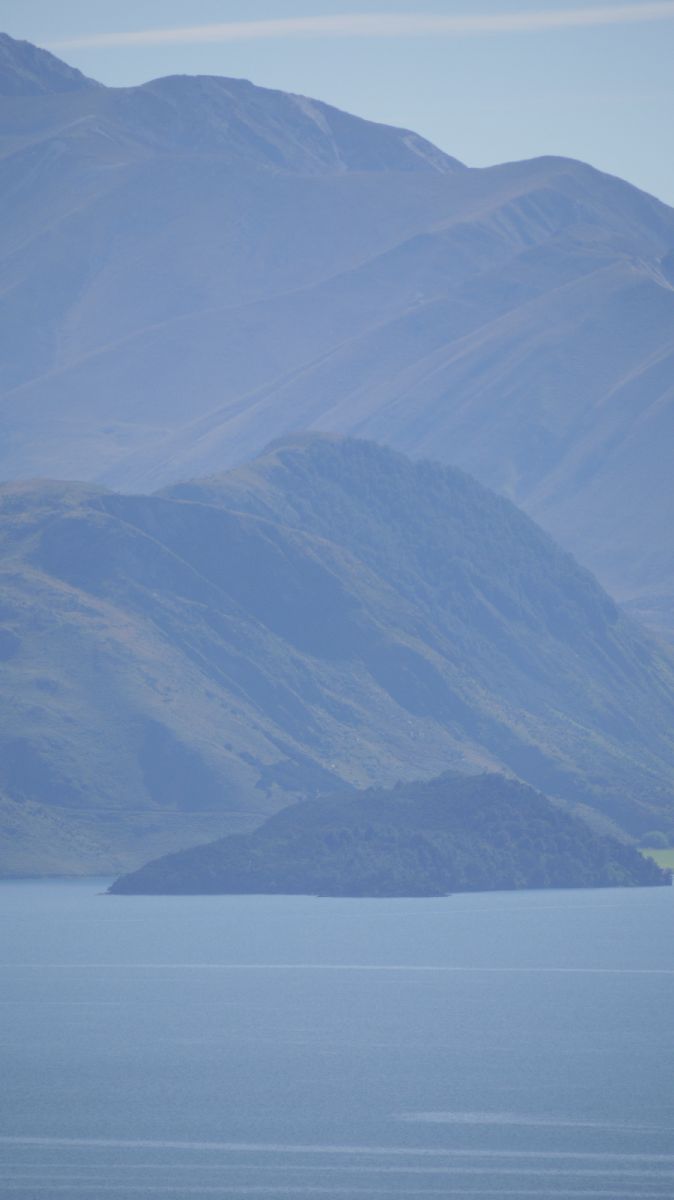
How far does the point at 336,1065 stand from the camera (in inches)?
3922

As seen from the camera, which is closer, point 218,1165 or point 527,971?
point 218,1165

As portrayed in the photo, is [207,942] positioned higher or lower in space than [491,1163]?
lower

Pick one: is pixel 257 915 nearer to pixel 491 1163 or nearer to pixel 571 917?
pixel 571 917

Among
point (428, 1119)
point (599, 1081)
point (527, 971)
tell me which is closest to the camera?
point (428, 1119)

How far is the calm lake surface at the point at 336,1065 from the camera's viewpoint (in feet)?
254

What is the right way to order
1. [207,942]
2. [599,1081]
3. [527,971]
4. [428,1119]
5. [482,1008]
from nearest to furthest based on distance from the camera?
[428,1119] → [599,1081] → [482,1008] → [527,971] → [207,942]

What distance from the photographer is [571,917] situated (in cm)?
18850

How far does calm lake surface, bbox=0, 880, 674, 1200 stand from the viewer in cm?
7738

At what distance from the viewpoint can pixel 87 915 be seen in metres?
190

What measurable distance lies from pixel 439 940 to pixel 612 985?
3395cm

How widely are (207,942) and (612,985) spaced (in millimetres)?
39139

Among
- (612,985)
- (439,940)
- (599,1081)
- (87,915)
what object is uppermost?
(599,1081)

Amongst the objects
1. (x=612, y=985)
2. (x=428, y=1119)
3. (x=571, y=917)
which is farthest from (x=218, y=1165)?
(x=571, y=917)

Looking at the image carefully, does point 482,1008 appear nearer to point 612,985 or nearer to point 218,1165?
point 612,985
